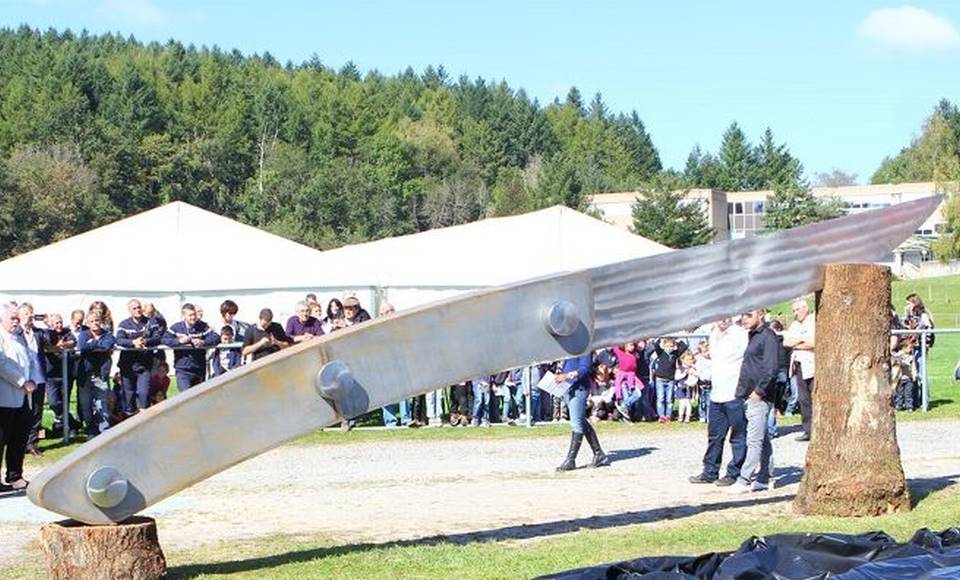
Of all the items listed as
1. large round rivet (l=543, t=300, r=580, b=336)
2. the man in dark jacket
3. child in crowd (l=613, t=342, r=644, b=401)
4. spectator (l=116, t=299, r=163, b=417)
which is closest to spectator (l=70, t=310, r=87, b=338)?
spectator (l=116, t=299, r=163, b=417)

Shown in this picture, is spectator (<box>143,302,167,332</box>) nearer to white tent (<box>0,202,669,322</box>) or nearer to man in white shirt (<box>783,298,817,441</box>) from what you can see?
white tent (<box>0,202,669,322</box>)

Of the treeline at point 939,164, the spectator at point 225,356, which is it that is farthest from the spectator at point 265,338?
the treeline at point 939,164

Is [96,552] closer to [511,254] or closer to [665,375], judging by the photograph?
[665,375]

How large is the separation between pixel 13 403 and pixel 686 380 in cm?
1053

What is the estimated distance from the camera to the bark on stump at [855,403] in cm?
1138

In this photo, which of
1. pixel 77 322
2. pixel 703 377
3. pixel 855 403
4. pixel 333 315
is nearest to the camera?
pixel 855 403

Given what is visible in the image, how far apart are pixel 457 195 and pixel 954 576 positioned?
116 metres

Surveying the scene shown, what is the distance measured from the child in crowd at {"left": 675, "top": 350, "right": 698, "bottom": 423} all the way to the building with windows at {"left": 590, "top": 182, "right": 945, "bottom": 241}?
279ft

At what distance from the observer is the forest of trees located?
3676 inches

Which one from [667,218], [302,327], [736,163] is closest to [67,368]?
[302,327]

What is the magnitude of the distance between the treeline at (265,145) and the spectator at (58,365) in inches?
2389

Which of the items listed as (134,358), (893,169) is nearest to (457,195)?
(893,169)

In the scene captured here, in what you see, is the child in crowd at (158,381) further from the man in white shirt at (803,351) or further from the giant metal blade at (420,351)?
the giant metal blade at (420,351)

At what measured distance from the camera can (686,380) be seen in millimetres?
21234
